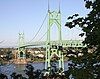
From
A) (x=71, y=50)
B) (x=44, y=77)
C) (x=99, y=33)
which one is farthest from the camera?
(x=44, y=77)

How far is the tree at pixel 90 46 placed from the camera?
2922 mm

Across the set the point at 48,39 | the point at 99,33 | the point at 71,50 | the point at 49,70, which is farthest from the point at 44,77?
the point at 48,39

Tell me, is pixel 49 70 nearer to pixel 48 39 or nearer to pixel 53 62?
pixel 53 62

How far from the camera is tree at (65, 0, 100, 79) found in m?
2.92

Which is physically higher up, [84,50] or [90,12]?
[90,12]

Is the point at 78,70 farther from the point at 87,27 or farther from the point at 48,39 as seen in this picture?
the point at 48,39

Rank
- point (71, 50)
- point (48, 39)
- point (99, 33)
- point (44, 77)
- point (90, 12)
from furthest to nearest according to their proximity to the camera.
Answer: point (48, 39)
point (44, 77)
point (71, 50)
point (90, 12)
point (99, 33)

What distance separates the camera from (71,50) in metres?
3.40

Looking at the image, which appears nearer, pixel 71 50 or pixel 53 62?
pixel 71 50

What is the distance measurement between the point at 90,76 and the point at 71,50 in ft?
1.82

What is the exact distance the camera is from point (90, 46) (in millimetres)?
3150

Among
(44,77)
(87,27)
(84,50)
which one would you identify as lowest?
(44,77)

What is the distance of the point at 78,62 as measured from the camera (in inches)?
119

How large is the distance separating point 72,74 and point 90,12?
0.58 meters
